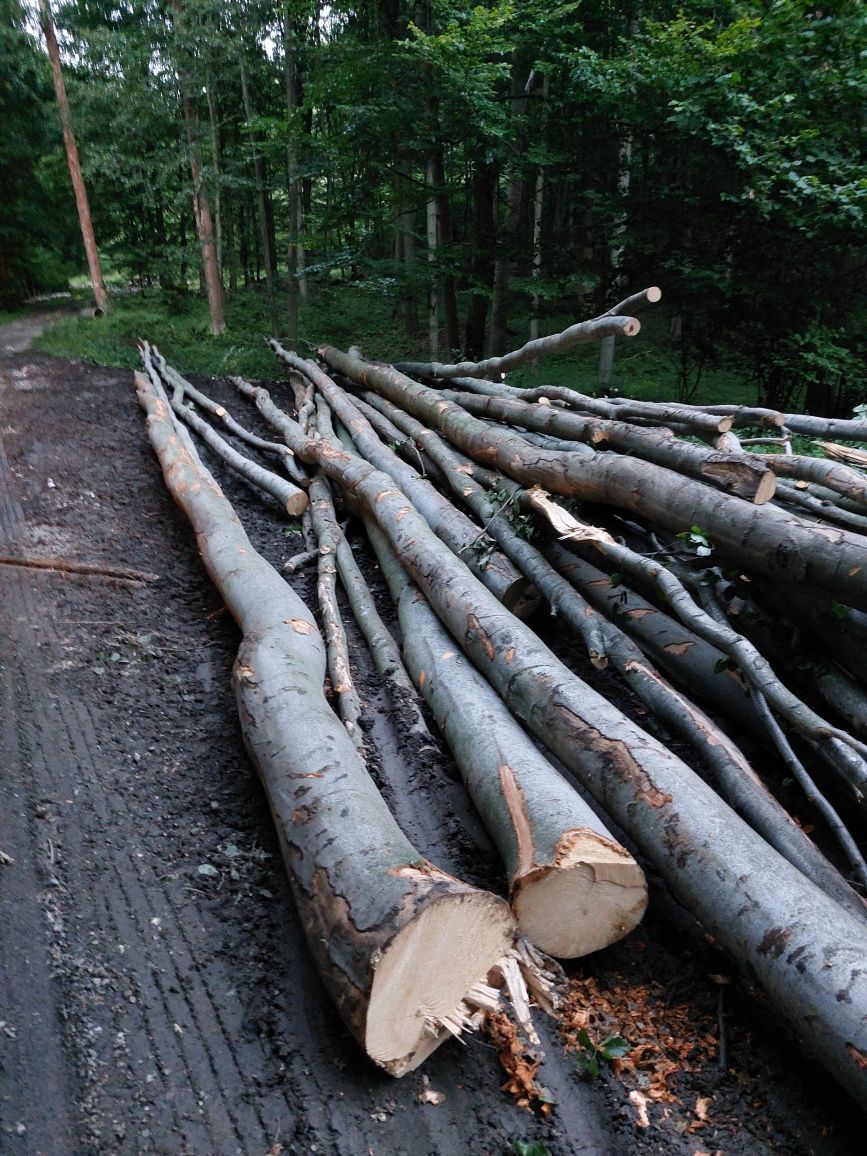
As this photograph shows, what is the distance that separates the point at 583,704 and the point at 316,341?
14658 mm

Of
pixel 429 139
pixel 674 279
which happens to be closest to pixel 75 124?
pixel 429 139

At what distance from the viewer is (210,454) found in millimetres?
8953

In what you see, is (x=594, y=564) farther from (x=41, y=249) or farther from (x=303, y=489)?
(x=41, y=249)

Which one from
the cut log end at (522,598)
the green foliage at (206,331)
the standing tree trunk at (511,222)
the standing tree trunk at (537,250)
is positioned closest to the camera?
the cut log end at (522,598)

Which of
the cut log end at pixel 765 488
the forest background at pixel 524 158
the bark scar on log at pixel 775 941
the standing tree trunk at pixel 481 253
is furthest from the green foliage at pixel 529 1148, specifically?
the standing tree trunk at pixel 481 253

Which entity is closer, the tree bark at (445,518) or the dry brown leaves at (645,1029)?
the dry brown leaves at (645,1029)

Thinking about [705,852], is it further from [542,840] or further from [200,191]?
[200,191]

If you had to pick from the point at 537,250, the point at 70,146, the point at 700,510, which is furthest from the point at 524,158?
the point at 70,146

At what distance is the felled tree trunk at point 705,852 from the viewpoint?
2.20 m

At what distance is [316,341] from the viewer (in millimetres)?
16250

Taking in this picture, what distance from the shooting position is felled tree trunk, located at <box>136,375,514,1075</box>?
2.22 metres

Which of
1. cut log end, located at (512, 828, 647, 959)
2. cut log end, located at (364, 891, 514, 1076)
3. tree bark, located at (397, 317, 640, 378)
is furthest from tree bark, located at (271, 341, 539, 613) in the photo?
cut log end, located at (364, 891, 514, 1076)

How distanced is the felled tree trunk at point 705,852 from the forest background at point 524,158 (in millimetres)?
8439

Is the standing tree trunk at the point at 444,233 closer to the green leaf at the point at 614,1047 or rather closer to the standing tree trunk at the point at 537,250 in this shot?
the standing tree trunk at the point at 537,250
